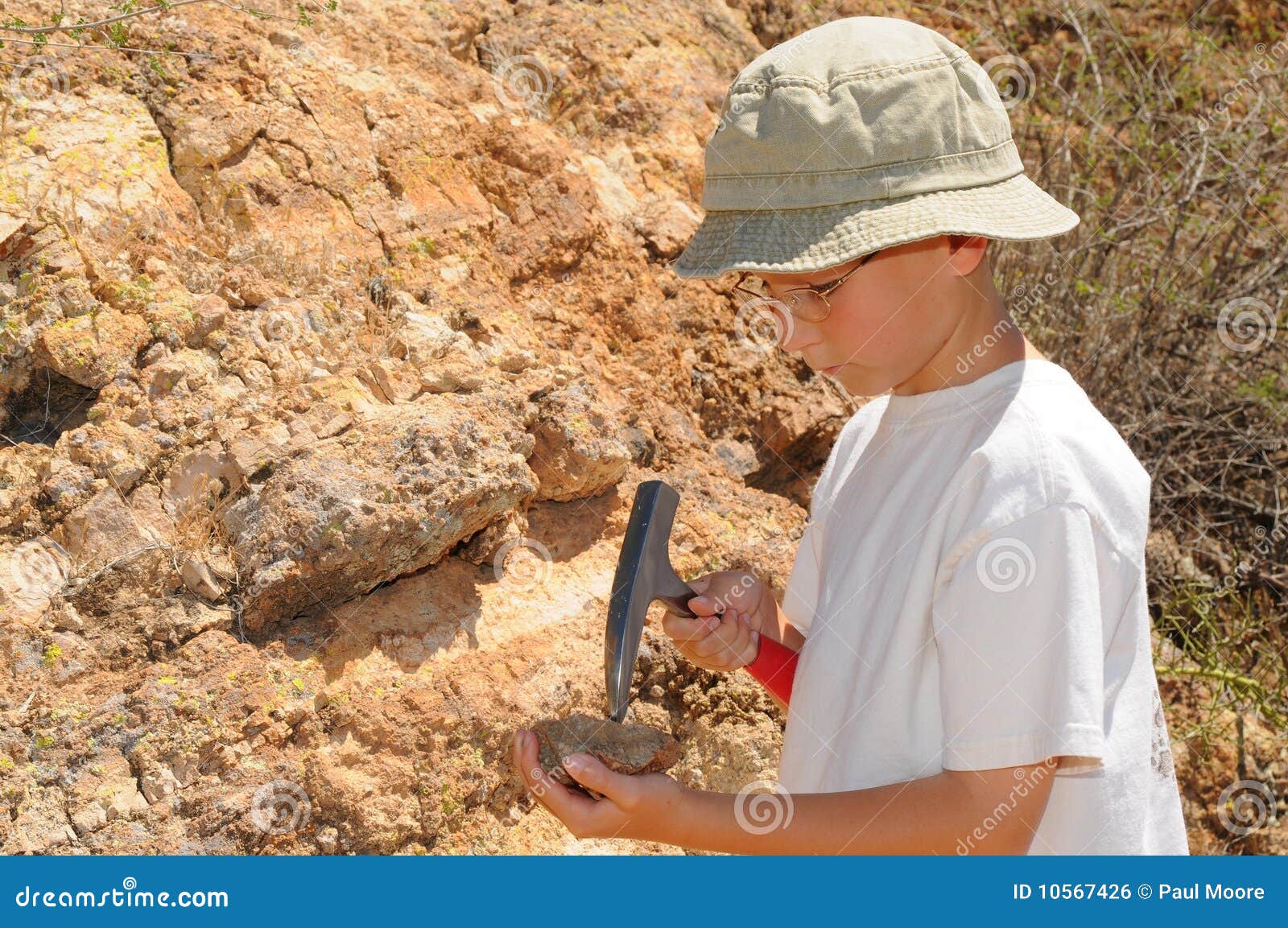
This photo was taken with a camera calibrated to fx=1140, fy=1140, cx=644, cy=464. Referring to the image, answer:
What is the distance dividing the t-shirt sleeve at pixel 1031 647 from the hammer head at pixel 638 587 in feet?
1.60

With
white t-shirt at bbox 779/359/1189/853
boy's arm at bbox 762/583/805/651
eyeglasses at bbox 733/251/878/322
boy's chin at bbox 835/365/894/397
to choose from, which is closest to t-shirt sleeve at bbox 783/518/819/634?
boy's arm at bbox 762/583/805/651

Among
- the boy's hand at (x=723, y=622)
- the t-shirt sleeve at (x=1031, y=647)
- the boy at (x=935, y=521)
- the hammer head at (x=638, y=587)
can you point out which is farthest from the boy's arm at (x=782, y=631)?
the t-shirt sleeve at (x=1031, y=647)

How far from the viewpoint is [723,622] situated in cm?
181

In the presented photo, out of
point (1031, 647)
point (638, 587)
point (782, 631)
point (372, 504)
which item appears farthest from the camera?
point (372, 504)

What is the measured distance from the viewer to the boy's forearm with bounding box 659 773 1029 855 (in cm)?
134

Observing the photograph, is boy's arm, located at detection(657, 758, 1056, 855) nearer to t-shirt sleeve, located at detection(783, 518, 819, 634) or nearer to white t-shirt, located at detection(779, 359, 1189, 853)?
white t-shirt, located at detection(779, 359, 1189, 853)

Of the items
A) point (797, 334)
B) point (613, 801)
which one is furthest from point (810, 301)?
point (613, 801)

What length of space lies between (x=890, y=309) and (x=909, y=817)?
63 centimetres

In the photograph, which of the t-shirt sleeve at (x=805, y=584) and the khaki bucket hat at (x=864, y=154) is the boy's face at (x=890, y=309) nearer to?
the khaki bucket hat at (x=864, y=154)

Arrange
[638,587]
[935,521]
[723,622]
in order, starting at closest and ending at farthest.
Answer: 1. [935,521]
2. [638,587]
3. [723,622]

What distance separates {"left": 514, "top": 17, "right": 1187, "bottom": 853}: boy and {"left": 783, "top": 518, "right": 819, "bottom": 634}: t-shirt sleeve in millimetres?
229

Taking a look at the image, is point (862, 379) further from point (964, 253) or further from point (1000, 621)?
point (1000, 621)

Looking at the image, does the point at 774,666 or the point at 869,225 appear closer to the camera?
the point at 869,225

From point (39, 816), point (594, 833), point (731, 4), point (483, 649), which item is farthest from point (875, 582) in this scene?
point (731, 4)
